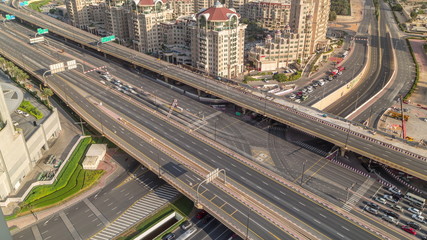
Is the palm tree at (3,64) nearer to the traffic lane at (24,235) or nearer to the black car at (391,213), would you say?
the traffic lane at (24,235)

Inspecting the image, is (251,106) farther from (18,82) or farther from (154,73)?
(18,82)

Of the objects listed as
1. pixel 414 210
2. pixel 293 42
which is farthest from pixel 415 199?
pixel 293 42

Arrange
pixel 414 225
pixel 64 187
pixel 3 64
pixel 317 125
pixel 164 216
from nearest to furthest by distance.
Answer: pixel 414 225, pixel 164 216, pixel 64 187, pixel 317 125, pixel 3 64

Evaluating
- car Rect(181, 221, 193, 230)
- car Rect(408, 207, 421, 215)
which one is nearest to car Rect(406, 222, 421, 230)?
car Rect(408, 207, 421, 215)

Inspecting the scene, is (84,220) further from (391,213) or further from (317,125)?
(317,125)

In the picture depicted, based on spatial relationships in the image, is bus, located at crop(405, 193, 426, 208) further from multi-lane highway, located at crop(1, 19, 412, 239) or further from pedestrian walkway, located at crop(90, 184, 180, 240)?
pedestrian walkway, located at crop(90, 184, 180, 240)

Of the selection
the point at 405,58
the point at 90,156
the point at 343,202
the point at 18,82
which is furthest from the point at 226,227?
the point at 405,58
